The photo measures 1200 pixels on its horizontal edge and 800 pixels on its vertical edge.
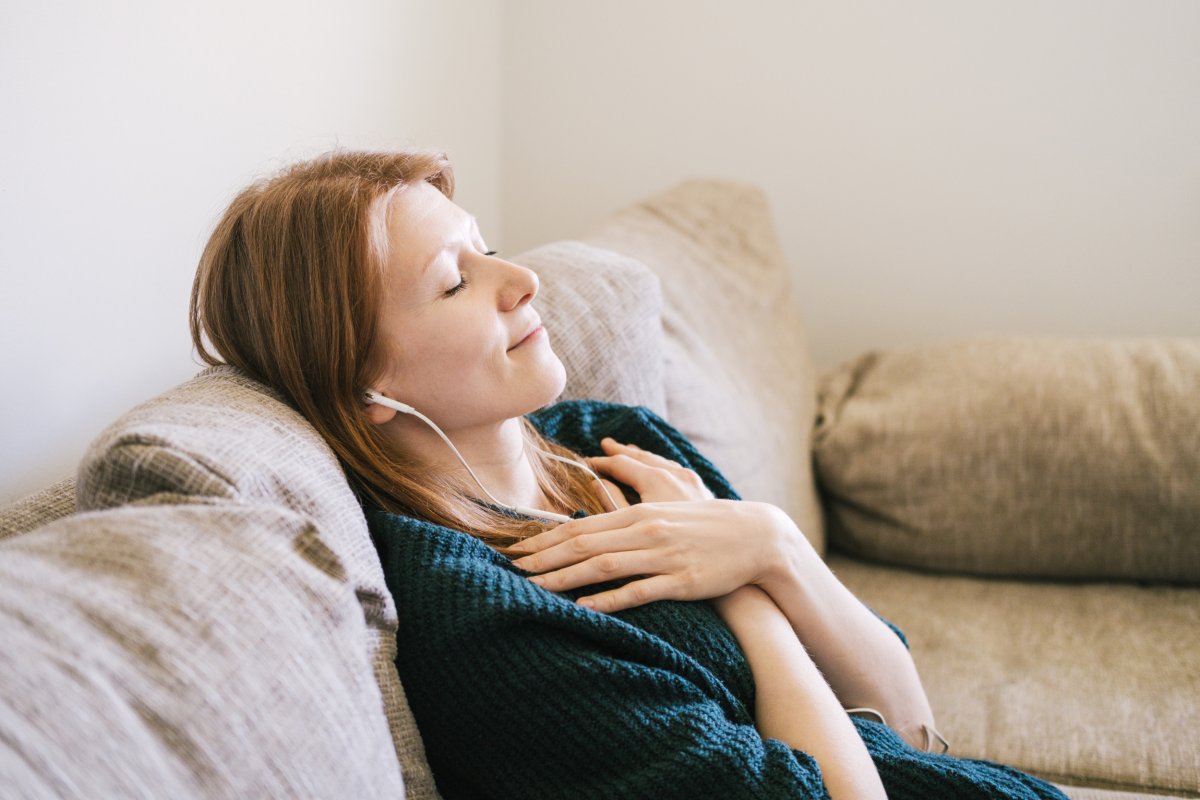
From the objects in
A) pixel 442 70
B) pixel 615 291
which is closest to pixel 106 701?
pixel 615 291

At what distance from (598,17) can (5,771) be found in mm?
2204

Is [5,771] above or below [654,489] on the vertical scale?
above

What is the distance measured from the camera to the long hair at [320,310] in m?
0.92

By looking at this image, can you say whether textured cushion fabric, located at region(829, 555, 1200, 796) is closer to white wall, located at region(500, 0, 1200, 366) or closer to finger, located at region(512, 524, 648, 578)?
finger, located at region(512, 524, 648, 578)

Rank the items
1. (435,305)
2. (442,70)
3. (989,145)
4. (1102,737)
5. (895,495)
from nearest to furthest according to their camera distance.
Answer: (435,305) → (1102,737) → (895,495) → (442,70) → (989,145)

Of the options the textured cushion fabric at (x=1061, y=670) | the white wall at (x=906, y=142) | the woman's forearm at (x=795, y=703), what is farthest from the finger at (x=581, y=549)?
the white wall at (x=906, y=142)

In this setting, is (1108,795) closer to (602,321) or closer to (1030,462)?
(1030,462)

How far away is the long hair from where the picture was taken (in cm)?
92

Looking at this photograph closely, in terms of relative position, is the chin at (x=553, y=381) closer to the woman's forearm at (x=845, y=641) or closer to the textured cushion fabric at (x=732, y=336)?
the woman's forearm at (x=845, y=641)

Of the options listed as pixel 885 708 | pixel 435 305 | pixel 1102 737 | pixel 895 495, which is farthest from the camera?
pixel 895 495

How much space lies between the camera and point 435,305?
98 centimetres

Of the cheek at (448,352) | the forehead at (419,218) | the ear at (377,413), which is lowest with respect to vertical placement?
the ear at (377,413)

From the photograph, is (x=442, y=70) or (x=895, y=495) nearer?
(x=895, y=495)

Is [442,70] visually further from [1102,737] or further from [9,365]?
[1102,737]
